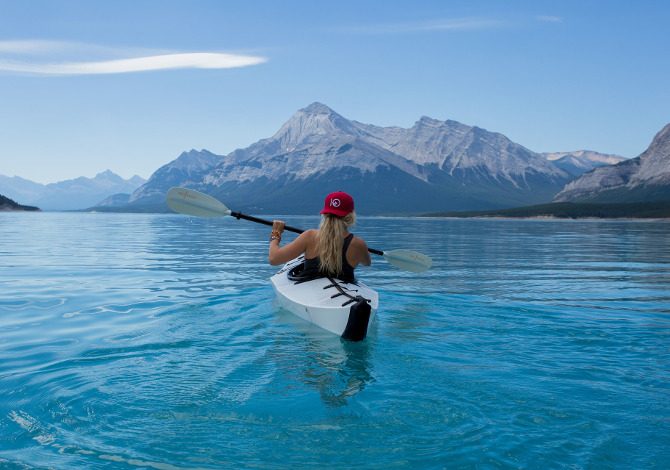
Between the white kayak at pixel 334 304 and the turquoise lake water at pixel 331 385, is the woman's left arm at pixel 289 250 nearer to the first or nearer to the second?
the white kayak at pixel 334 304

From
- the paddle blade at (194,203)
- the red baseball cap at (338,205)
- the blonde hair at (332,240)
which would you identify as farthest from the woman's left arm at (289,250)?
the paddle blade at (194,203)

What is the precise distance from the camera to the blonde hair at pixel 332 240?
32.4 feet

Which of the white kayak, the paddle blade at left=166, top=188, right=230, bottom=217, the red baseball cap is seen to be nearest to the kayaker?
the red baseball cap

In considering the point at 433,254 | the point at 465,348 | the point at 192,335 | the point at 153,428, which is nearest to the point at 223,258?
the point at 433,254

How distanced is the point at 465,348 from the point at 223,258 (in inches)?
846

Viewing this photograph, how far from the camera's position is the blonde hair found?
987 centimetres

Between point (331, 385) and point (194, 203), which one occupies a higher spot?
point (194, 203)

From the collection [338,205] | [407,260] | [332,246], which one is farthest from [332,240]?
[407,260]

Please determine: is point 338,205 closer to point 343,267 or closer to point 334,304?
point 343,267

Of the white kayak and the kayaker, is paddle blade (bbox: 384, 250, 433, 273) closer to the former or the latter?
the white kayak

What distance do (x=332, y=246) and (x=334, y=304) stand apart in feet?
3.57

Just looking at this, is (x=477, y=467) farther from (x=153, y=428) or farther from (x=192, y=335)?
(x=192, y=335)

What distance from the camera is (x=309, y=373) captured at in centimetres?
770

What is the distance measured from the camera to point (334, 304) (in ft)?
31.8
